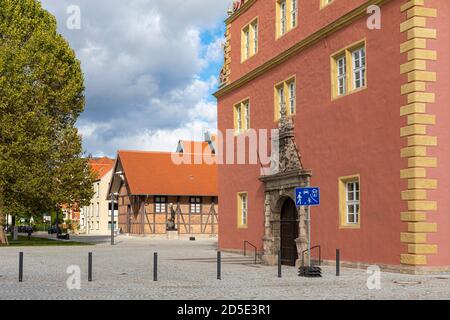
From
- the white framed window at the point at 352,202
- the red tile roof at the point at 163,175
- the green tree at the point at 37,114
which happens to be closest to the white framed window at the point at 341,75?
the white framed window at the point at 352,202

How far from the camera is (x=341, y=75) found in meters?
21.7

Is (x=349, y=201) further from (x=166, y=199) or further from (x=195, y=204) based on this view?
(x=195, y=204)

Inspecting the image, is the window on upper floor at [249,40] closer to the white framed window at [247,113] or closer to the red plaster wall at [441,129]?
the white framed window at [247,113]

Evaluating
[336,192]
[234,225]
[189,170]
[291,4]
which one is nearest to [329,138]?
[336,192]

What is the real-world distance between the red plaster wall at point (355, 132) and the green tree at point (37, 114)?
51.0ft

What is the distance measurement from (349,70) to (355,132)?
2.08 metres

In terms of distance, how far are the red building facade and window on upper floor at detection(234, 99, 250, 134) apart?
169 cm

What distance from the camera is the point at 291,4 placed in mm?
25906

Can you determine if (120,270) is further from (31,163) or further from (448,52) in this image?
(31,163)

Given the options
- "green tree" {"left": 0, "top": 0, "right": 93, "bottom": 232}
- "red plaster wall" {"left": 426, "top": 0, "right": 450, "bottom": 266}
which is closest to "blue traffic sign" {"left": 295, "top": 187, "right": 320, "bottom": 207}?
"red plaster wall" {"left": 426, "top": 0, "right": 450, "bottom": 266}

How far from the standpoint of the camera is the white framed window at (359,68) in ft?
66.9

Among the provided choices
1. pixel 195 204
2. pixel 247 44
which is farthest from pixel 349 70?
pixel 195 204

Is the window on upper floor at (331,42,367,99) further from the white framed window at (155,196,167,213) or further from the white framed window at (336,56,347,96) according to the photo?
the white framed window at (155,196,167,213)

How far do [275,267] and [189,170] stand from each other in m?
44.2
